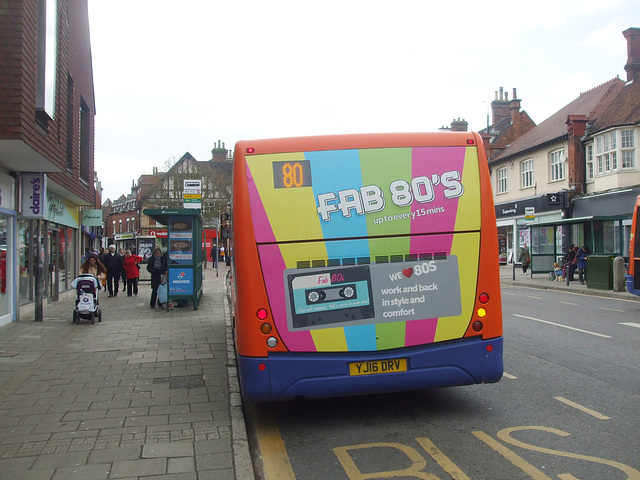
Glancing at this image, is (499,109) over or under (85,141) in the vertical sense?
over

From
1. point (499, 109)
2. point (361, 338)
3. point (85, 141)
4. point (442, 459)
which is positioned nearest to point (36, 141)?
point (361, 338)

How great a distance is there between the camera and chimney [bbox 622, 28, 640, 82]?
103 ft

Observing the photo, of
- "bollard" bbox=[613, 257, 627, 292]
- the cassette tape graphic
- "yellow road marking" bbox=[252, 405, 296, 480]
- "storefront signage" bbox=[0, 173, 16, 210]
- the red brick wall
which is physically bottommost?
"yellow road marking" bbox=[252, 405, 296, 480]

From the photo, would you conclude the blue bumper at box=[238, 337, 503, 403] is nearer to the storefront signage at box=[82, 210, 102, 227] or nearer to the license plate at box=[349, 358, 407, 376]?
the license plate at box=[349, 358, 407, 376]

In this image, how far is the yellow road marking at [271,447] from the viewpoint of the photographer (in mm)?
4277

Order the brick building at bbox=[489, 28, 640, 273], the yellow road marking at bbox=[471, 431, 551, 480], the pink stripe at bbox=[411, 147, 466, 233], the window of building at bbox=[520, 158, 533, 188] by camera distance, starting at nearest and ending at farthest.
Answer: the yellow road marking at bbox=[471, 431, 551, 480]
the pink stripe at bbox=[411, 147, 466, 233]
the brick building at bbox=[489, 28, 640, 273]
the window of building at bbox=[520, 158, 533, 188]

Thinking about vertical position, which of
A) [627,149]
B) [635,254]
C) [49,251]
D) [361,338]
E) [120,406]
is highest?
[627,149]

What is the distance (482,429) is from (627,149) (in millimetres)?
26729

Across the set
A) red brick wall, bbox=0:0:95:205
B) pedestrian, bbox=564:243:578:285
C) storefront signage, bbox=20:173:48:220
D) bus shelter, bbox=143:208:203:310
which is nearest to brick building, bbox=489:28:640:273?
pedestrian, bbox=564:243:578:285

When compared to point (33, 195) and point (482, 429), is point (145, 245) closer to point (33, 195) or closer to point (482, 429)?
point (33, 195)

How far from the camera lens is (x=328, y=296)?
16.8ft

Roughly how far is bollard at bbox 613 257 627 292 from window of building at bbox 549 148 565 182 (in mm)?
14854

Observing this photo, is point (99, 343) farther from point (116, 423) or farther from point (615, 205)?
point (615, 205)

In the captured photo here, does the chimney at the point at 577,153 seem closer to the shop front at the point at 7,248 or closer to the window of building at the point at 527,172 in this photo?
the window of building at the point at 527,172
